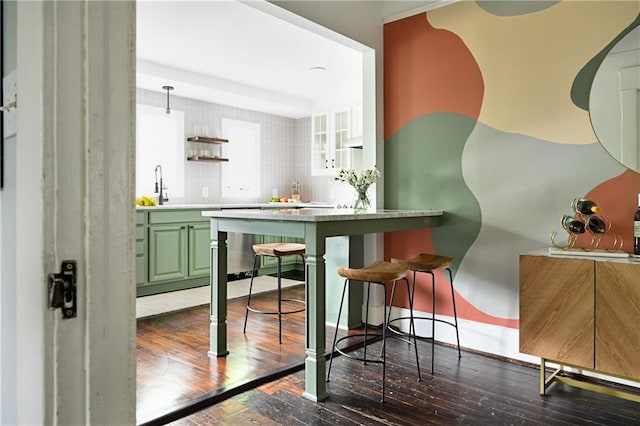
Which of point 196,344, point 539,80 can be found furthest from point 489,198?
point 196,344

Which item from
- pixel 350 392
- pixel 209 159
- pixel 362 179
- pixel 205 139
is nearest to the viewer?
pixel 350 392

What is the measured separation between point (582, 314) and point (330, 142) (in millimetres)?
4680

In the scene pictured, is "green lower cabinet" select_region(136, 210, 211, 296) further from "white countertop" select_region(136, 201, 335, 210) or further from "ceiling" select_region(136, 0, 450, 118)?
"ceiling" select_region(136, 0, 450, 118)

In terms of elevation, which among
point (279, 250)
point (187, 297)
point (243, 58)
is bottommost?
point (187, 297)

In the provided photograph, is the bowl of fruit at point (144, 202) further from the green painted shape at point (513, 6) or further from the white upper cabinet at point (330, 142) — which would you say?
the green painted shape at point (513, 6)

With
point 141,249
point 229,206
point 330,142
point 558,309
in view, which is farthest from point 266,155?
point 558,309

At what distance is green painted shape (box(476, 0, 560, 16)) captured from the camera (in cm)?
280

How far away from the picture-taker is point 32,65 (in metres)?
0.61

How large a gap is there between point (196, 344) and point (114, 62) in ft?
9.09

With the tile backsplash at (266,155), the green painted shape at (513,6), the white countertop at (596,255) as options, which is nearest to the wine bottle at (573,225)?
the white countertop at (596,255)

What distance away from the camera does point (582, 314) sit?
Answer: 2.27 meters

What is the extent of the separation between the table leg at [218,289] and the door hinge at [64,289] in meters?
2.22

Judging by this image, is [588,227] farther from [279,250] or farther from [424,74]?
[279,250]

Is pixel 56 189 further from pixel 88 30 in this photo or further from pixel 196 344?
pixel 196 344
